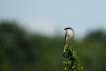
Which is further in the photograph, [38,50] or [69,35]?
[38,50]

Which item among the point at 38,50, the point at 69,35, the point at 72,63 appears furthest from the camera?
the point at 38,50

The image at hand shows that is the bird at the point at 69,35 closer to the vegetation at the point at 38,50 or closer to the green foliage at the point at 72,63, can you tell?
the green foliage at the point at 72,63

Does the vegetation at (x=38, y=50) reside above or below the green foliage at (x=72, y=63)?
below

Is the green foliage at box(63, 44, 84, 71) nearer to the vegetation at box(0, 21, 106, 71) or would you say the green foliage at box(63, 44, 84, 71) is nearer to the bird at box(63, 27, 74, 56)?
the bird at box(63, 27, 74, 56)

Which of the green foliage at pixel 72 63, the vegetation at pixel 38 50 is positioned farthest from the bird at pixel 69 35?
the vegetation at pixel 38 50

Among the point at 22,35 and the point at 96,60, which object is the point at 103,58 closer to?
the point at 96,60

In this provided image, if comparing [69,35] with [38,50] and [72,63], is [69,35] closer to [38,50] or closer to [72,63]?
[72,63]

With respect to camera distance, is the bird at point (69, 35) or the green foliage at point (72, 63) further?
the bird at point (69, 35)

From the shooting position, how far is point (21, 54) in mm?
72000

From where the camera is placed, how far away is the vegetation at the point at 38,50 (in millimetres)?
66312

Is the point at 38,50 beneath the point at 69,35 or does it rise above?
beneath

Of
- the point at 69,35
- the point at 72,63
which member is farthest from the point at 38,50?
the point at 72,63

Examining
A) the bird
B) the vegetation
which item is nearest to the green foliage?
the bird

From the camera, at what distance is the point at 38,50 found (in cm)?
7444
